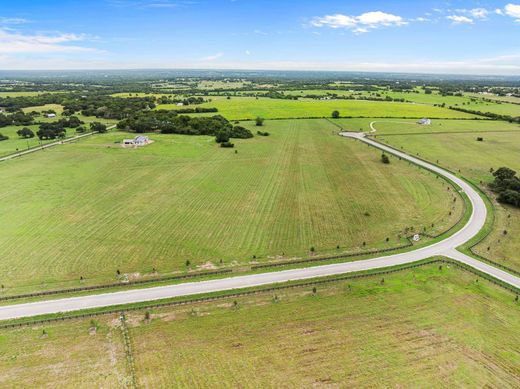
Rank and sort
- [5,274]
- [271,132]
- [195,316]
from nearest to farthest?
[195,316]
[5,274]
[271,132]

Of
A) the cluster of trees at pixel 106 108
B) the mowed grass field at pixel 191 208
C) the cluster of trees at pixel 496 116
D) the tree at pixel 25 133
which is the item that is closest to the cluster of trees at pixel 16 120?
the cluster of trees at pixel 106 108

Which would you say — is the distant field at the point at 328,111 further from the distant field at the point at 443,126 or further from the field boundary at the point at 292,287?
the field boundary at the point at 292,287

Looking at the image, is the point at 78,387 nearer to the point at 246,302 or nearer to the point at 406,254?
the point at 246,302

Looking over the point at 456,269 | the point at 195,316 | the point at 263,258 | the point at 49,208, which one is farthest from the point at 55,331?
the point at 456,269

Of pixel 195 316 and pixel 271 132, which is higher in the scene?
pixel 271 132

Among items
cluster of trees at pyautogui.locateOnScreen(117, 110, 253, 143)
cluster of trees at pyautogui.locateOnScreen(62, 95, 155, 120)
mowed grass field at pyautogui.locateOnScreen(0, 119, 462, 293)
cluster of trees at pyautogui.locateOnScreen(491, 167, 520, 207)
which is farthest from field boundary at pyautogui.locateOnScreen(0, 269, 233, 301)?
cluster of trees at pyautogui.locateOnScreen(62, 95, 155, 120)

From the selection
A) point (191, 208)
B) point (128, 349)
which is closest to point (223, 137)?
point (191, 208)

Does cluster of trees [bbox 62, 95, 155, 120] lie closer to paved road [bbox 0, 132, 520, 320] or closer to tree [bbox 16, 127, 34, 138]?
tree [bbox 16, 127, 34, 138]
